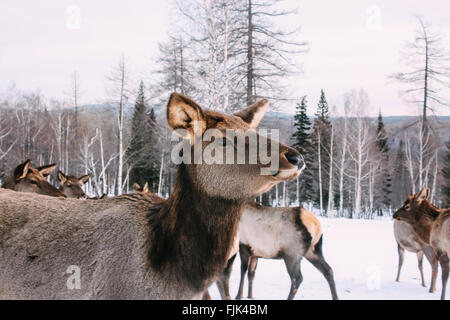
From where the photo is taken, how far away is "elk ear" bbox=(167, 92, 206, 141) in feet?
7.29

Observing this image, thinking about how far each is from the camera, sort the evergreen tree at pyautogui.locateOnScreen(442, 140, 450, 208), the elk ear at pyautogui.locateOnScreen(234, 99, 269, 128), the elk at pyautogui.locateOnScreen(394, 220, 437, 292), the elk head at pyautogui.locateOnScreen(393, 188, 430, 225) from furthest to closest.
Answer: the evergreen tree at pyautogui.locateOnScreen(442, 140, 450, 208) → the elk at pyautogui.locateOnScreen(394, 220, 437, 292) → the elk head at pyautogui.locateOnScreen(393, 188, 430, 225) → the elk ear at pyautogui.locateOnScreen(234, 99, 269, 128)

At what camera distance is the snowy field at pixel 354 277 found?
7812mm

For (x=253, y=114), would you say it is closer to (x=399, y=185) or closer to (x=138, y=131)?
(x=138, y=131)

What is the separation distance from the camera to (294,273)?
7.24 metres

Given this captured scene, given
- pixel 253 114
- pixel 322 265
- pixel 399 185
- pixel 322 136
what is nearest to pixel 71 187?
pixel 322 265

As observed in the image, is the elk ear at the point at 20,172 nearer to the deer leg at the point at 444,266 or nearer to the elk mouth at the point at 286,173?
the elk mouth at the point at 286,173

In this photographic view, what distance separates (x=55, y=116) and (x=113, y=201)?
3713 centimetres

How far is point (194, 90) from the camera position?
580 inches

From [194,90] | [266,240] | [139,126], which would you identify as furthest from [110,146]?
[266,240]

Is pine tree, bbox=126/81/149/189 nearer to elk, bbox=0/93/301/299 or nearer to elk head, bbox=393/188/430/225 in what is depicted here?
elk head, bbox=393/188/430/225

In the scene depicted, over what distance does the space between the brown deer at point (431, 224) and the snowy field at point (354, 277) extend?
749 mm

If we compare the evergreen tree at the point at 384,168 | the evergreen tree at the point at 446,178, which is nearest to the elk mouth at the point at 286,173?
the evergreen tree at the point at 446,178

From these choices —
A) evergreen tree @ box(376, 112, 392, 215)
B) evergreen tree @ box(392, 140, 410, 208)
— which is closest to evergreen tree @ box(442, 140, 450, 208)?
evergreen tree @ box(376, 112, 392, 215)
